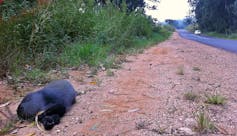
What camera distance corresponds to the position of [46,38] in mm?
6812

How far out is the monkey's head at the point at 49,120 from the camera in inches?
136

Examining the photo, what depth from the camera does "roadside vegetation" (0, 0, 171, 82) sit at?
5.70 m

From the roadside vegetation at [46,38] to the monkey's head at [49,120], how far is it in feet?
6.33

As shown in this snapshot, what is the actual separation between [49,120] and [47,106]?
224 millimetres

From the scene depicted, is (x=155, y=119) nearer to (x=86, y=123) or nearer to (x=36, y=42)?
(x=86, y=123)

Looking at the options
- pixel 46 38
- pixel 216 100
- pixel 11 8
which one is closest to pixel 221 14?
pixel 46 38

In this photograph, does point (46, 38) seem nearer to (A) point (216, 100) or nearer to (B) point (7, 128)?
(B) point (7, 128)

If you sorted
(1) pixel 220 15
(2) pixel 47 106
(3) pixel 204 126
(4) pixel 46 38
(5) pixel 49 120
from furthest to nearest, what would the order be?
1. (1) pixel 220 15
2. (4) pixel 46 38
3. (2) pixel 47 106
4. (5) pixel 49 120
5. (3) pixel 204 126

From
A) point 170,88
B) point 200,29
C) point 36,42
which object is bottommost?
point 200,29

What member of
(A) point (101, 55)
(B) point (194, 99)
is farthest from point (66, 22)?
(B) point (194, 99)

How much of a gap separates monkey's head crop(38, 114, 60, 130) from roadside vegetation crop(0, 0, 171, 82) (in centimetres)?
193

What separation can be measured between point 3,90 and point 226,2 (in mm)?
41033

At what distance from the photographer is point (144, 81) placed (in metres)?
5.56

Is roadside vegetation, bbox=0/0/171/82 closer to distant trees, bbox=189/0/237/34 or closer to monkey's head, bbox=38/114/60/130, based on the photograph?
monkey's head, bbox=38/114/60/130
